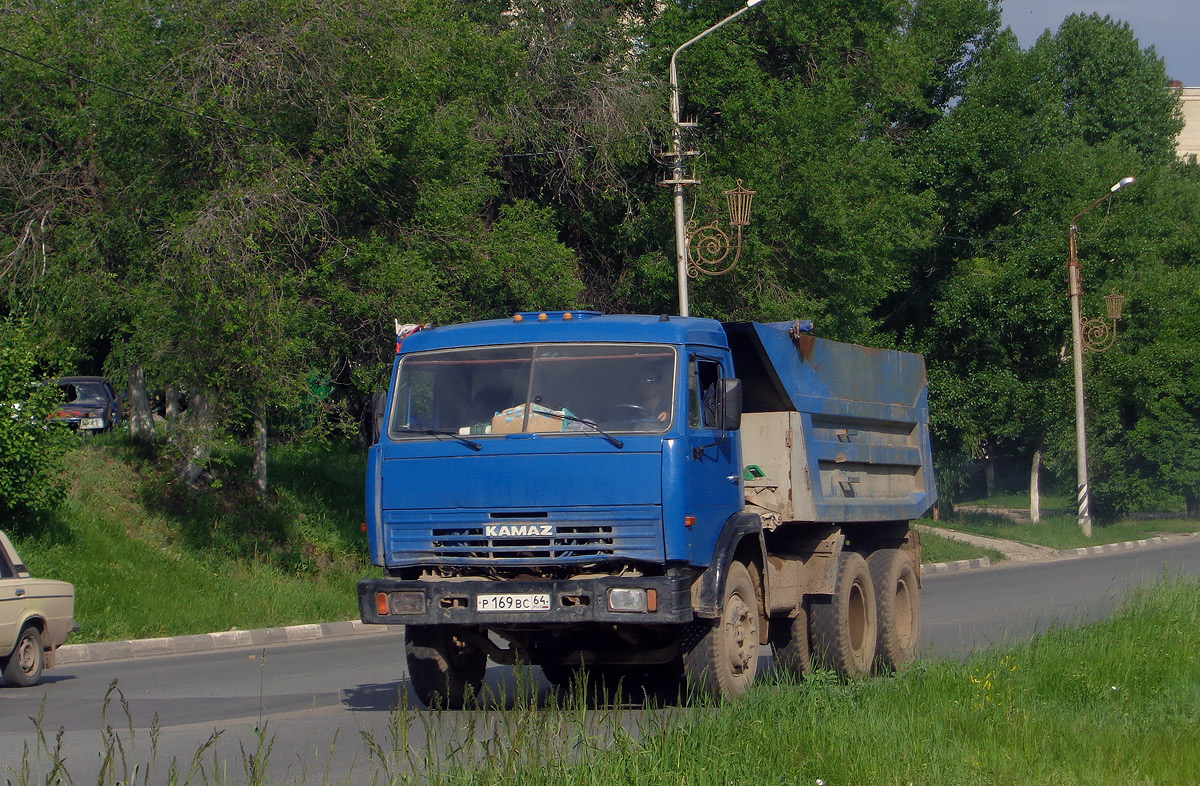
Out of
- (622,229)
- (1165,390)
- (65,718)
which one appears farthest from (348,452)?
(1165,390)

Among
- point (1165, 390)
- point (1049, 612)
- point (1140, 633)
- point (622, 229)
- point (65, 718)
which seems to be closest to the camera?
point (65, 718)

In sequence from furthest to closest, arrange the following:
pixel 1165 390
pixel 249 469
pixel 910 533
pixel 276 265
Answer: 1. pixel 1165 390
2. pixel 249 469
3. pixel 276 265
4. pixel 910 533

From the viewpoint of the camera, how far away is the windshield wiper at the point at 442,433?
8531 mm

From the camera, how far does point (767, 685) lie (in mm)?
7781

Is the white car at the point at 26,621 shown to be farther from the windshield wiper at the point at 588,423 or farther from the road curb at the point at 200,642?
the windshield wiper at the point at 588,423

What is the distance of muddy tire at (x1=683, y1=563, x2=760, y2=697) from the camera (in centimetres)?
838

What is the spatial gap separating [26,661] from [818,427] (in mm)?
7504

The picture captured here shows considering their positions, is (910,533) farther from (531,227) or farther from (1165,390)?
(1165,390)

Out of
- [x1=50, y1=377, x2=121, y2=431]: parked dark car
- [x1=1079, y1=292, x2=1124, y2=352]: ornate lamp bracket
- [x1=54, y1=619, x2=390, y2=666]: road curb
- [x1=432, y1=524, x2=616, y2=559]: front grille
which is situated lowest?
[x1=54, y1=619, x2=390, y2=666]: road curb

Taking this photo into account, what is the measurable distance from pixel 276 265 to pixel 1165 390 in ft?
111

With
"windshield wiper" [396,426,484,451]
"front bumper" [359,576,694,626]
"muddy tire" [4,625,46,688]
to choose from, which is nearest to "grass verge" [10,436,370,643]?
"muddy tire" [4,625,46,688]

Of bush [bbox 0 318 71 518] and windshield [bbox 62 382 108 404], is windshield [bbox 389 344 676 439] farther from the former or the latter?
windshield [bbox 62 382 108 404]

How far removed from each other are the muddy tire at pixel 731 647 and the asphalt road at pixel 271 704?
1.73ft

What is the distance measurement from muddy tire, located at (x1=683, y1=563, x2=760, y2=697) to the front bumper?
17.5 inches
